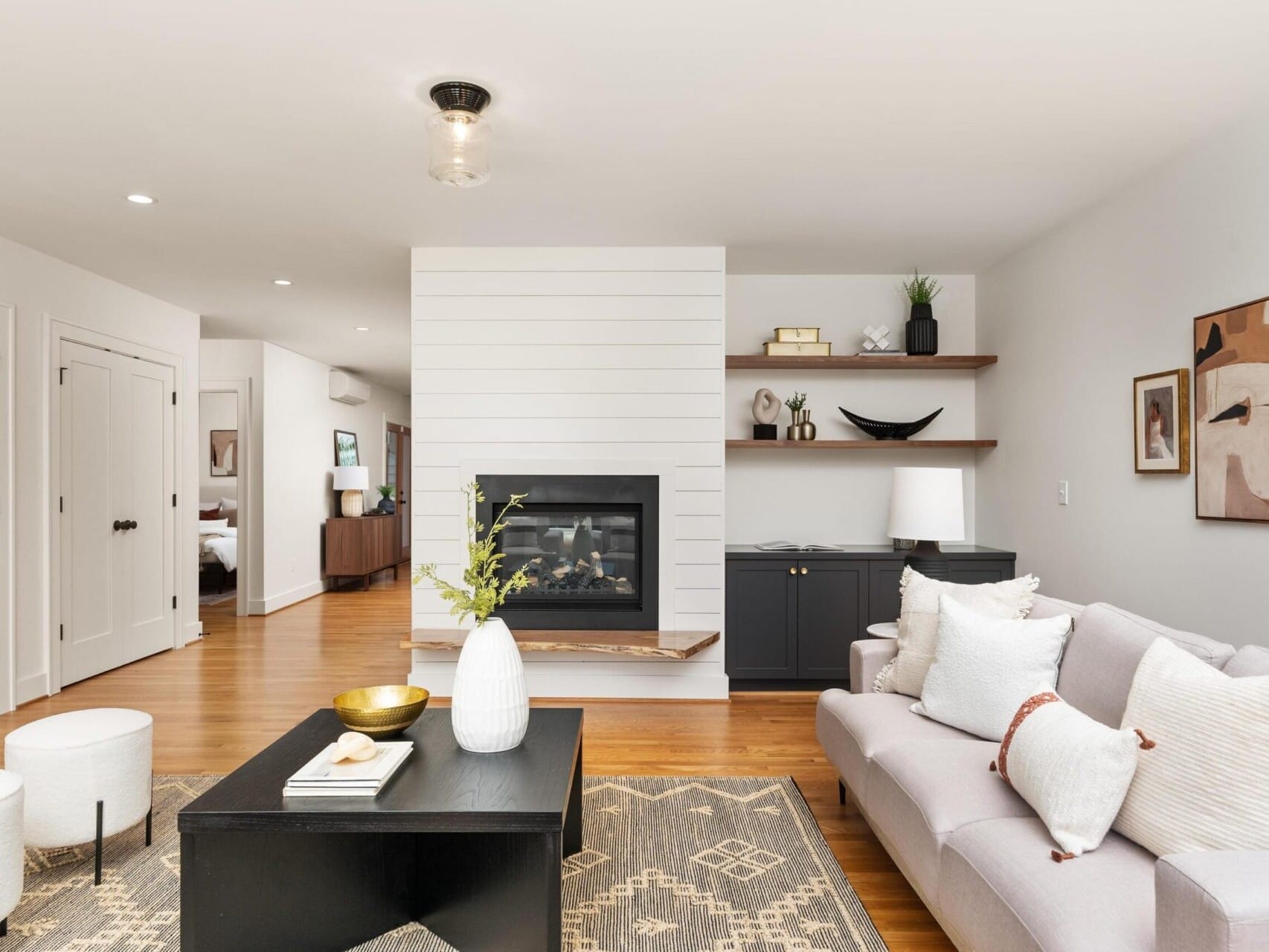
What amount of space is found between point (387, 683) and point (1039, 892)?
12.8 ft

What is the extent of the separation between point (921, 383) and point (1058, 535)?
1.37 m

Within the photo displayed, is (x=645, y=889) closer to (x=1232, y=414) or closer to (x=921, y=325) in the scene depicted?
(x=1232, y=414)

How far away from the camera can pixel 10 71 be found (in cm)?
242

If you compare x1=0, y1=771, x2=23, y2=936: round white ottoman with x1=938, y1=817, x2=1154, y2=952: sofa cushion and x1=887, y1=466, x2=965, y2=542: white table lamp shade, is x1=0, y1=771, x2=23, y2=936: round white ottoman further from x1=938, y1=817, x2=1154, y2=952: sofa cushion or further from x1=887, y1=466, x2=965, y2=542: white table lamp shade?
x1=887, y1=466, x2=965, y2=542: white table lamp shade

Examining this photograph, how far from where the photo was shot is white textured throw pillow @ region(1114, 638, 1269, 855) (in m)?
1.40

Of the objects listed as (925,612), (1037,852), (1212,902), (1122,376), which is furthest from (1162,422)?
(1212,902)

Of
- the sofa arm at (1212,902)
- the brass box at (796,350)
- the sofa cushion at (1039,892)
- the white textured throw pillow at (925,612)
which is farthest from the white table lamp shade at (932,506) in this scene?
the sofa arm at (1212,902)

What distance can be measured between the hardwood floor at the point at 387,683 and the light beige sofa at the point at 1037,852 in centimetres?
22

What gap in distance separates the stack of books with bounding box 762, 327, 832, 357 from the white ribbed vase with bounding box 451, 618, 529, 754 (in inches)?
120

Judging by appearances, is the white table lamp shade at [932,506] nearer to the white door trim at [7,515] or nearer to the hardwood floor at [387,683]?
the hardwood floor at [387,683]

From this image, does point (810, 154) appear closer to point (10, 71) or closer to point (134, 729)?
point (10, 71)

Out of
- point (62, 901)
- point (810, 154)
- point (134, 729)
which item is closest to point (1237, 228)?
point (810, 154)

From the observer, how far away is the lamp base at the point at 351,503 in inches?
341

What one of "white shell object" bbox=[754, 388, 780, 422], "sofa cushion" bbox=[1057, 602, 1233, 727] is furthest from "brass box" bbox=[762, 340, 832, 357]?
"sofa cushion" bbox=[1057, 602, 1233, 727]
